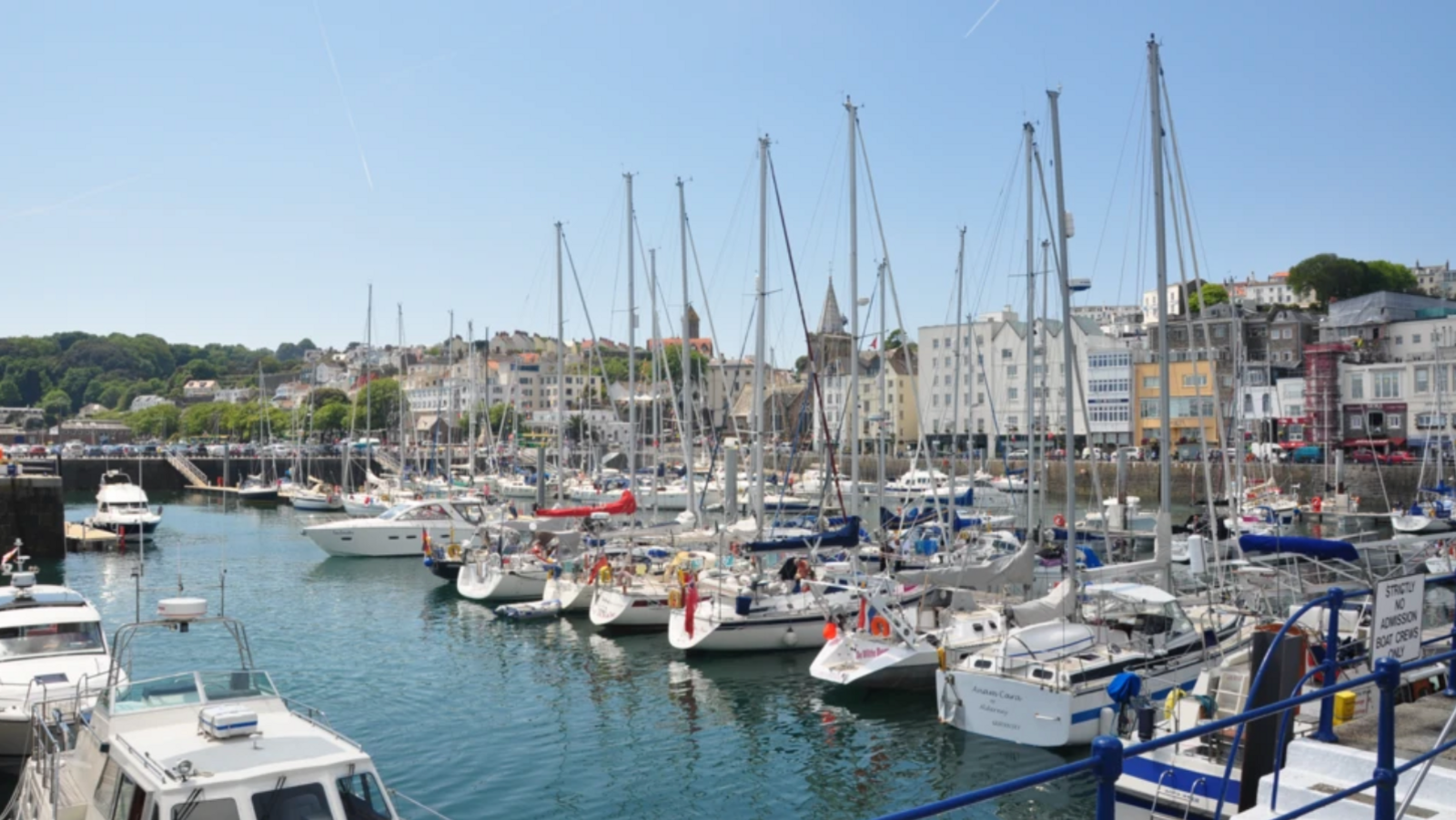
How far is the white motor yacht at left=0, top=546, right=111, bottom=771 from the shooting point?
17109mm

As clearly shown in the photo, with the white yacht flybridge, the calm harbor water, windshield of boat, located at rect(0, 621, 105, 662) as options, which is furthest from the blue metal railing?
windshield of boat, located at rect(0, 621, 105, 662)

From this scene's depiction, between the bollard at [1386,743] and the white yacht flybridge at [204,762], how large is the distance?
822 centimetres

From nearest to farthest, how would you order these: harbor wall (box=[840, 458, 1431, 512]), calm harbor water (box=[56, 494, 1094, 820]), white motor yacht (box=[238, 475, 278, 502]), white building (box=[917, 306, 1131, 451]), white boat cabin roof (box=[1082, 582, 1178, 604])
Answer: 1. calm harbor water (box=[56, 494, 1094, 820])
2. white boat cabin roof (box=[1082, 582, 1178, 604])
3. harbor wall (box=[840, 458, 1431, 512])
4. white motor yacht (box=[238, 475, 278, 502])
5. white building (box=[917, 306, 1131, 451])

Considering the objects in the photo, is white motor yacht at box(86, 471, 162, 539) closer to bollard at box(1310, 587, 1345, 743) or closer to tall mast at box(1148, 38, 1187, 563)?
tall mast at box(1148, 38, 1187, 563)

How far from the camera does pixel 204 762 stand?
415 inches

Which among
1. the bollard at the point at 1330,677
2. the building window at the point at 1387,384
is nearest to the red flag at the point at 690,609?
the bollard at the point at 1330,677

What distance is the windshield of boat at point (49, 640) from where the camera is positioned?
755 inches

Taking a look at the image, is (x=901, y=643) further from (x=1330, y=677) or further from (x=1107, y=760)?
(x=1107, y=760)

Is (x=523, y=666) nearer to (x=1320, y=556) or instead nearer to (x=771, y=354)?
(x=1320, y=556)

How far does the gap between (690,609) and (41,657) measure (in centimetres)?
1380

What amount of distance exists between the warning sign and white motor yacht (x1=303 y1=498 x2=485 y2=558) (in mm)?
45531

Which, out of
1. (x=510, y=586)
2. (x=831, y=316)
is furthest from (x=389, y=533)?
Result: (x=831, y=316)

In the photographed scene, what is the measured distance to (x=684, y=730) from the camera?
22266mm

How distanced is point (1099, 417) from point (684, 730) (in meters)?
90.2
